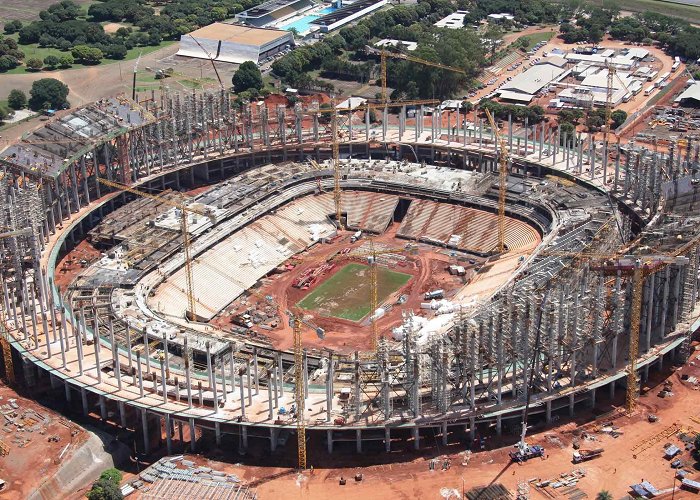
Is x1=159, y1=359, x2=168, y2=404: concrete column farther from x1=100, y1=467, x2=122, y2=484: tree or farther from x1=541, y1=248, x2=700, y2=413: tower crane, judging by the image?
x1=541, y1=248, x2=700, y2=413: tower crane

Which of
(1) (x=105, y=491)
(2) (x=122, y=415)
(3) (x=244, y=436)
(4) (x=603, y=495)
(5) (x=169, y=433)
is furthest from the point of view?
(2) (x=122, y=415)

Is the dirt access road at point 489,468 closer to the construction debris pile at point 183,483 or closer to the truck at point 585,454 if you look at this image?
the truck at point 585,454

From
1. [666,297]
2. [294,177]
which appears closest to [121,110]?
[294,177]

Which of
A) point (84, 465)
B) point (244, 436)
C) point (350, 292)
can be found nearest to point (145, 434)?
point (84, 465)

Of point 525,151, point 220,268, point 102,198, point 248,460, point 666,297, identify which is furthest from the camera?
point 525,151

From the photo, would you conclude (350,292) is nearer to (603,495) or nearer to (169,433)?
(169,433)

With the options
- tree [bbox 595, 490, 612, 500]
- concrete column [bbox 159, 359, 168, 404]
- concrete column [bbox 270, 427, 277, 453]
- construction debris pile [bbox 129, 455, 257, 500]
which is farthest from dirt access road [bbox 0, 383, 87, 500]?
tree [bbox 595, 490, 612, 500]

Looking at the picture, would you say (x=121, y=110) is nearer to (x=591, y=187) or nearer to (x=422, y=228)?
(x=422, y=228)
